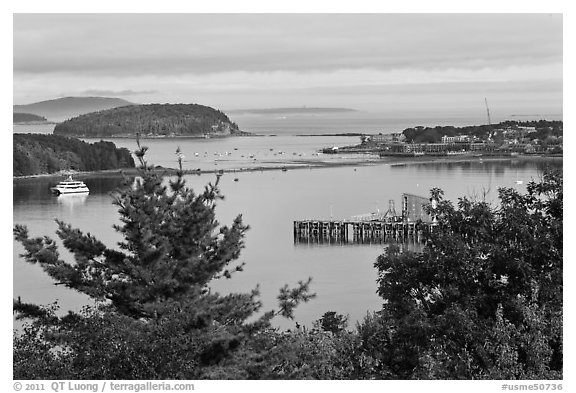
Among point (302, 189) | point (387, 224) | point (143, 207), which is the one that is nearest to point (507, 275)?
point (143, 207)

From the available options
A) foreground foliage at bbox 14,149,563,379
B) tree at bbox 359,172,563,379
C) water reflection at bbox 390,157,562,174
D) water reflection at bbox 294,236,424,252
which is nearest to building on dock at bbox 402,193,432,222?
water reflection at bbox 294,236,424,252

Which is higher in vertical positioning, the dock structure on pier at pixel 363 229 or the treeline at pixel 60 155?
the treeline at pixel 60 155

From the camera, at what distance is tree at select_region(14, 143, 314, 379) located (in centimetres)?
443

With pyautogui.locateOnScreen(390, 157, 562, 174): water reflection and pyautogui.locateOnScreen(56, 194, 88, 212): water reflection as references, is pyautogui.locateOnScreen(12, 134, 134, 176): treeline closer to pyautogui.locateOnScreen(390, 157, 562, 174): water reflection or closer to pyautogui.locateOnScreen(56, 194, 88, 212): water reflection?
pyautogui.locateOnScreen(56, 194, 88, 212): water reflection

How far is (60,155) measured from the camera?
24453 millimetres

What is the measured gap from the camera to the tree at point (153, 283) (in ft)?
14.5

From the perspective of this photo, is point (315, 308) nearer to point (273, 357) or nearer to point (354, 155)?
point (273, 357)

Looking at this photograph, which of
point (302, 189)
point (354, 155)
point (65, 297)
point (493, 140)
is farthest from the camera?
point (354, 155)

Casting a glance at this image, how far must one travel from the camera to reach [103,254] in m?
5.30

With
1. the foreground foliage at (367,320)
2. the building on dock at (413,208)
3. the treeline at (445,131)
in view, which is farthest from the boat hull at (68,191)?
the treeline at (445,131)

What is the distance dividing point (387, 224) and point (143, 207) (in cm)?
1283

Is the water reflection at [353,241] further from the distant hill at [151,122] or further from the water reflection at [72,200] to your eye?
the water reflection at [72,200]

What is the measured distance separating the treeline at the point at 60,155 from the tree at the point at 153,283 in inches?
643

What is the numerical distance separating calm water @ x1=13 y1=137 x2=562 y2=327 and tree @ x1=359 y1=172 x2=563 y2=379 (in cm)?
344
